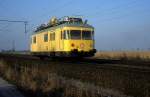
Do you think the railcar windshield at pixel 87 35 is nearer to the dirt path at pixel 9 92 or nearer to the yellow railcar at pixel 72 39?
the yellow railcar at pixel 72 39

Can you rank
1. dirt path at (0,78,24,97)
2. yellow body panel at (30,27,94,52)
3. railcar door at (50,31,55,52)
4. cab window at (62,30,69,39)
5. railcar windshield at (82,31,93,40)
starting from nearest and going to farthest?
dirt path at (0,78,24,97), yellow body panel at (30,27,94,52), cab window at (62,30,69,39), railcar windshield at (82,31,93,40), railcar door at (50,31,55,52)

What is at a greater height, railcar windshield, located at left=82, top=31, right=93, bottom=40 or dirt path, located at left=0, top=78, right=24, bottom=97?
railcar windshield, located at left=82, top=31, right=93, bottom=40

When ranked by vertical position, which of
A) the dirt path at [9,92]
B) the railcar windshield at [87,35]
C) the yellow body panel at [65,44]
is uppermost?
the railcar windshield at [87,35]

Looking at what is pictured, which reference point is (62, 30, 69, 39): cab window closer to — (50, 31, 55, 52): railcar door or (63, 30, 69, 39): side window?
(63, 30, 69, 39): side window

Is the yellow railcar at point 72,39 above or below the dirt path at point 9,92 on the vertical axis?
above

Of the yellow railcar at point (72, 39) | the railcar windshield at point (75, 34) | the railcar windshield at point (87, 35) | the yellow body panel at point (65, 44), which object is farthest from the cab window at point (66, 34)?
the railcar windshield at point (87, 35)

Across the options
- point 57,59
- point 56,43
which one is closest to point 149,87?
point 56,43

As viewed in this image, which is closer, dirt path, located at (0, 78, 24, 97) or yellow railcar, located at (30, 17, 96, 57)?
dirt path, located at (0, 78, 24, 97)

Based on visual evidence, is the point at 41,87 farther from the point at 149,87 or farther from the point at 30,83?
the point at 149,87

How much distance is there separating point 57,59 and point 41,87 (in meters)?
19.2

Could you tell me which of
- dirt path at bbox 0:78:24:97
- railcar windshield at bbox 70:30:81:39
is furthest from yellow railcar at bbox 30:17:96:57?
dirt path at bbox 0:78:24:97

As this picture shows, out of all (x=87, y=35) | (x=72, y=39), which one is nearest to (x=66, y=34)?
(x=72, y=39)

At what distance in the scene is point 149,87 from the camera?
12852mm

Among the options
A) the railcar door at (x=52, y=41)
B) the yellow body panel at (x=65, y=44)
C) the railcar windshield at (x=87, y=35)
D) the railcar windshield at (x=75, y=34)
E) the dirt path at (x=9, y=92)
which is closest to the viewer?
the dirt path at (x=9, y=92)
